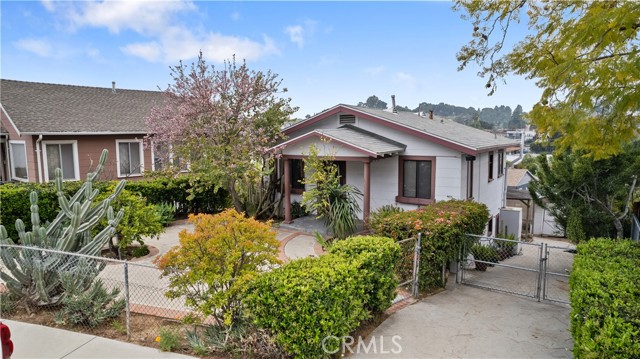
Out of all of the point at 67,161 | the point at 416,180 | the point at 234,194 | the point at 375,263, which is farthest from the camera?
the point at 67,161

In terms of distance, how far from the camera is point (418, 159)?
42.5 ft

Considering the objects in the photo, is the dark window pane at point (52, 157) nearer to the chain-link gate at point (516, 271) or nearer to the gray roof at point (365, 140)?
the gray roof at point (365, 140)

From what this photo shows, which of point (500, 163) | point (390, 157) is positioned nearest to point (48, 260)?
point (390, 157)

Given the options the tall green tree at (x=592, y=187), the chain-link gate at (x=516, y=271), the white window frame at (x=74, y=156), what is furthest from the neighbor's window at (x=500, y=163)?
the white window frame at (x=74, y=156)

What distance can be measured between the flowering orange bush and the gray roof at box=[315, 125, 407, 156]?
261 inches

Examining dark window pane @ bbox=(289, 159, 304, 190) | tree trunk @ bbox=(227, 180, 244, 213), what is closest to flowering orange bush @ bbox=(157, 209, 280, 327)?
tree trunk @ bbox=(227, 180, 244, 213)

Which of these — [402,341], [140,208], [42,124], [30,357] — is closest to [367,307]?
[402,341]

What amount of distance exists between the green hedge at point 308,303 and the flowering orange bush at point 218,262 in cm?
33

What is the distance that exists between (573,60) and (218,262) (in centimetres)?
655

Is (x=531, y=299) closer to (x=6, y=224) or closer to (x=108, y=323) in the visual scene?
(x=108, y=323)

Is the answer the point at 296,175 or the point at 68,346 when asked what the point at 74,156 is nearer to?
the point at 296,175

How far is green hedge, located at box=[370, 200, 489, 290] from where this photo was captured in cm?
803

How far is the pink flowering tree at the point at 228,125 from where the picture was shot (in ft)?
43.4

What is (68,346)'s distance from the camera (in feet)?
18.3
